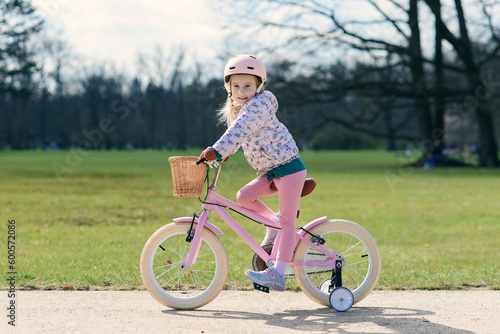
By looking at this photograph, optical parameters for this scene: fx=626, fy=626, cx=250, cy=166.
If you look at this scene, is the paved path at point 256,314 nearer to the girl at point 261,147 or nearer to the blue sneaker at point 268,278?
the blue sneaker at point 268,278

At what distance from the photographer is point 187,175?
4.46 metres

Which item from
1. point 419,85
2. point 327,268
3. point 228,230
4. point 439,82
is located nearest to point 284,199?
point 327,268

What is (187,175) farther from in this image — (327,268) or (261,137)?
(327,268)

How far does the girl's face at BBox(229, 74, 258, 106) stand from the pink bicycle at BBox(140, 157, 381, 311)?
55 centimetres

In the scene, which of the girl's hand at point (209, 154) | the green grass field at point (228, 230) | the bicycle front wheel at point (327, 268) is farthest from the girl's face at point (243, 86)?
the green grass field at point (228, 230)

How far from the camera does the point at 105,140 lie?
3196 inches

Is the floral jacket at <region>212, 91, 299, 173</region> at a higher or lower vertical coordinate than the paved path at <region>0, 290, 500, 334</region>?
higher

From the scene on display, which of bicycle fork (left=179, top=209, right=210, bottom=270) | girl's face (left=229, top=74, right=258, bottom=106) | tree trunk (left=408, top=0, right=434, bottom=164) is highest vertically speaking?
tree trunk (left=408, top=0, right=434, bottom=164)

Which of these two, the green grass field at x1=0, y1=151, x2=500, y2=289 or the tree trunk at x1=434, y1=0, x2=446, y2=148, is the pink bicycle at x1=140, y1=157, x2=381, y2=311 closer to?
the green grass field at x1=0, y1=151, x2=500, y2=289

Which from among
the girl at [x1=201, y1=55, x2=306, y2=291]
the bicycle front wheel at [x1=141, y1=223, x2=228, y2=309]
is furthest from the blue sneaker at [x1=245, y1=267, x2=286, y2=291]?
the bicycle front wheel at [x1=141, y1=223, x2=228, y2=309]

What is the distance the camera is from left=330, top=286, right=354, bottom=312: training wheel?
4.73m

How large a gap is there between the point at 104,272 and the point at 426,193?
13.1m

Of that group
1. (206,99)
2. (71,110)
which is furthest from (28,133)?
(206,99)

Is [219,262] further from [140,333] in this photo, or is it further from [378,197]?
[378,197]
